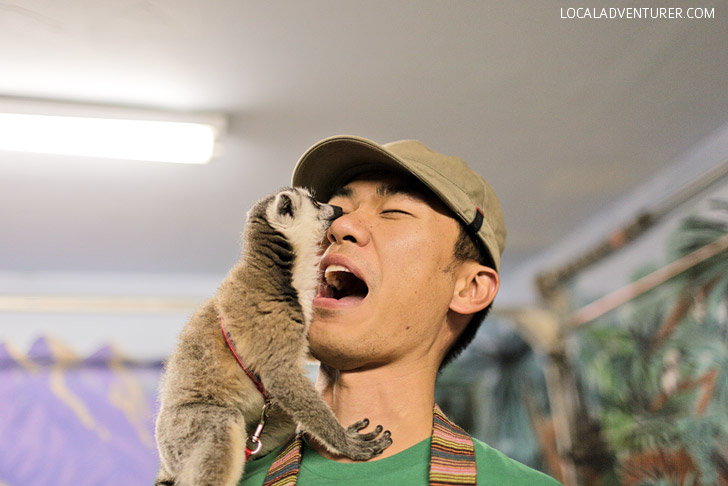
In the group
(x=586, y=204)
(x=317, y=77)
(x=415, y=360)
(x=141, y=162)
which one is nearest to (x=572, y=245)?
(x=586, y=204)

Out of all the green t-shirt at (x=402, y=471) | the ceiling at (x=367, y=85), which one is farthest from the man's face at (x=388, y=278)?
the ceiling at (x=367, y=85)

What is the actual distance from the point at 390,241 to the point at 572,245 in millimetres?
5444

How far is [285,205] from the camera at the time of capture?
2250mm

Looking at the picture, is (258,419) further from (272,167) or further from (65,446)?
(65,446)

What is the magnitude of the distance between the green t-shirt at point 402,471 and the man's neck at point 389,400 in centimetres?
9

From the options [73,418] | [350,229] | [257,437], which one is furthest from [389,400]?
[73,418]

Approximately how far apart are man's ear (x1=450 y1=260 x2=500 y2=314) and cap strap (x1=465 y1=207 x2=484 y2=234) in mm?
151

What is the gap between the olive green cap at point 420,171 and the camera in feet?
6.53

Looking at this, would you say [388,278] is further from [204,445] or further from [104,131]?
[104,131]

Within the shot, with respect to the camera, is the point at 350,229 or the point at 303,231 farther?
the point at 303,231

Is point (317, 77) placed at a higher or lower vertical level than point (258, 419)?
higher

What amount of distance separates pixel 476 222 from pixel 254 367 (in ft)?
2.82

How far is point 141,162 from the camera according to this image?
496 centimetres

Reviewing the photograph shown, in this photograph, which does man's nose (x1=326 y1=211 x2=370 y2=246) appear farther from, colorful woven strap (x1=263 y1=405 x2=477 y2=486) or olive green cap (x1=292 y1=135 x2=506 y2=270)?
colorful woven strap (x1=263 y1=405 x2=477 y2=486)
